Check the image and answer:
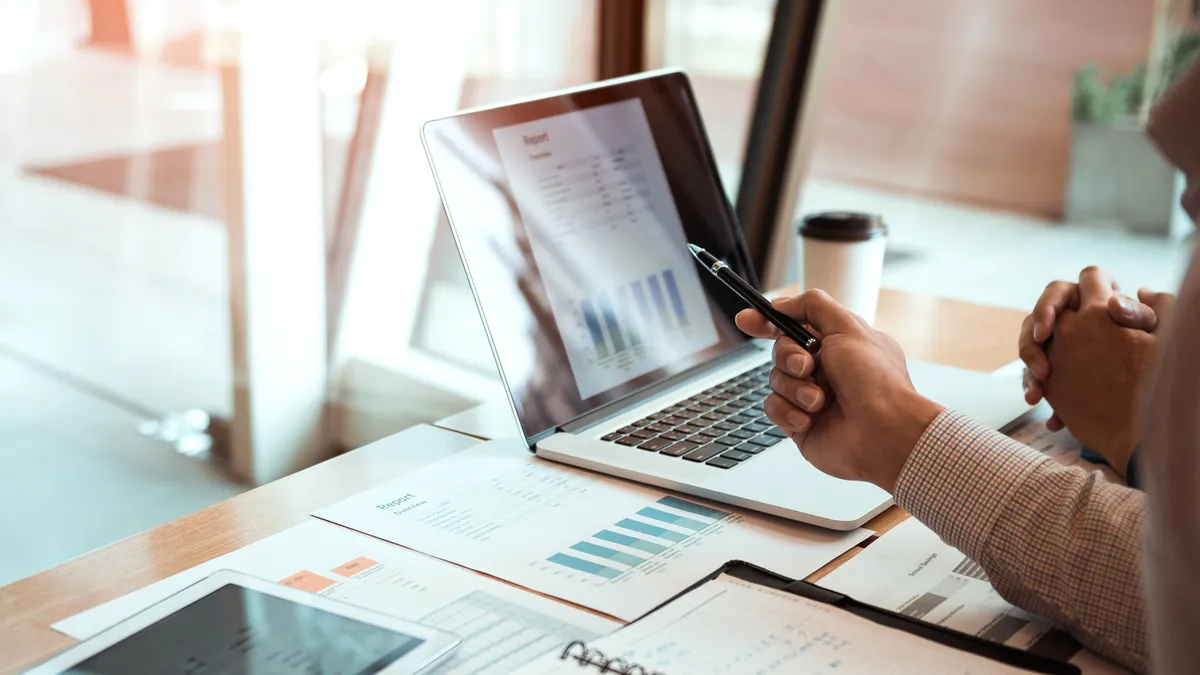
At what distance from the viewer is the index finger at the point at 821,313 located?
854 mm

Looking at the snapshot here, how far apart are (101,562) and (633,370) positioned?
0.51 m

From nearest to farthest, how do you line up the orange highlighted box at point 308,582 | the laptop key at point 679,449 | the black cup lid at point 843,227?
the orange highlighted box at point 308,582, the laptop key at point 679,449, the black cup lid at point 843,227

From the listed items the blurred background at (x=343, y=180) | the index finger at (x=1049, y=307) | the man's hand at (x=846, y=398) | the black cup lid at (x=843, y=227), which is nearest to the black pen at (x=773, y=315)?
the man's hand at (x=846, y=398)

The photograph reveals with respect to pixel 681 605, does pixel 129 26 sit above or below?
above

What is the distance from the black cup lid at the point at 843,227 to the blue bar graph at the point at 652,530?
22.5 inches

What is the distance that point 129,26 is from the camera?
1.63 meters

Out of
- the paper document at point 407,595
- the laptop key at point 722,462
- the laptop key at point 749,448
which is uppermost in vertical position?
the laptop key at point 749,448

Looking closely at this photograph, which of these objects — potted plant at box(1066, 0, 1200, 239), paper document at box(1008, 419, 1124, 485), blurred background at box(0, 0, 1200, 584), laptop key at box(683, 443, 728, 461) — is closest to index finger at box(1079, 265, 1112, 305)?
paper document at box(1008, 419, 1124, 485)

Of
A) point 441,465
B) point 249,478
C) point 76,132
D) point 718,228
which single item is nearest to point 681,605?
point 441,465

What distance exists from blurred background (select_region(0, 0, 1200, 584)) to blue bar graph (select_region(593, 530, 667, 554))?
1.00 metres

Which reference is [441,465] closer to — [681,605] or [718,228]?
[681,605]

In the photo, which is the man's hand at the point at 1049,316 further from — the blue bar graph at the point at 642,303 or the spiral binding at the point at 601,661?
the spiral binding at the point at 601,661

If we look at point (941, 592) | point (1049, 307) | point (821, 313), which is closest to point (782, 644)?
point (941, 592)

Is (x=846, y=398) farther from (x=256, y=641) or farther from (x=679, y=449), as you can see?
(x=256, y=641)
